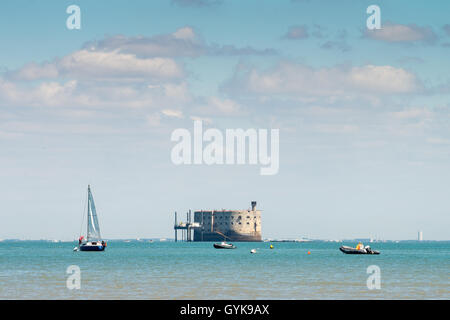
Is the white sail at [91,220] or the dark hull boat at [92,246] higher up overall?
the white sail at [91,220]

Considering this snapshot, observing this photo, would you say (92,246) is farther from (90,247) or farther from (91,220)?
(91,220)

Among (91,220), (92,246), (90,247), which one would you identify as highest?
(91,220)

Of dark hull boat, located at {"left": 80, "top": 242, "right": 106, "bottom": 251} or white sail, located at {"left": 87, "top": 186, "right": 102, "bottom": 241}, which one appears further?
dark hull boat, located at {"left": 80, "top": 242, "right": 106, "bottom": 251}

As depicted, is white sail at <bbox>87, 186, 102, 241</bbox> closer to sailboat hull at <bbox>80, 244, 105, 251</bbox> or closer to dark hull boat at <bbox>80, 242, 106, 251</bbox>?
dark hull boat at <bbox>80, 242, 106, 251</bbox>

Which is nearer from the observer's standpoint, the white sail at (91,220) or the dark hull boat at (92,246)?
the white sail at (91,220)

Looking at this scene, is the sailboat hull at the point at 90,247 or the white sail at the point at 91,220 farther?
the sailboat hull at the point at 90,247

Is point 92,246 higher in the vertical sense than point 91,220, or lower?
lower

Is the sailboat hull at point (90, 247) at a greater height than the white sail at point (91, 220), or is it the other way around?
the white sail at point (91, 220)

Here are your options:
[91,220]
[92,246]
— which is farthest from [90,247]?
[91,220]

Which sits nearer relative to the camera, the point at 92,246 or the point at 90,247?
the point at 92,246

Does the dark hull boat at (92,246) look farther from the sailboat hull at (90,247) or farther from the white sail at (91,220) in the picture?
the white sail at (91,220)

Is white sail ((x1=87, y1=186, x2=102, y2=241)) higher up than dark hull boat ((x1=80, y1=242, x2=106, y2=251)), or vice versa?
white sail ((x1=87, y1=186, x2=102, y2=241))

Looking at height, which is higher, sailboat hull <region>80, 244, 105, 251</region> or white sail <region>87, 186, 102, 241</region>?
white sail <region>87, 186, 102, 241</region>
